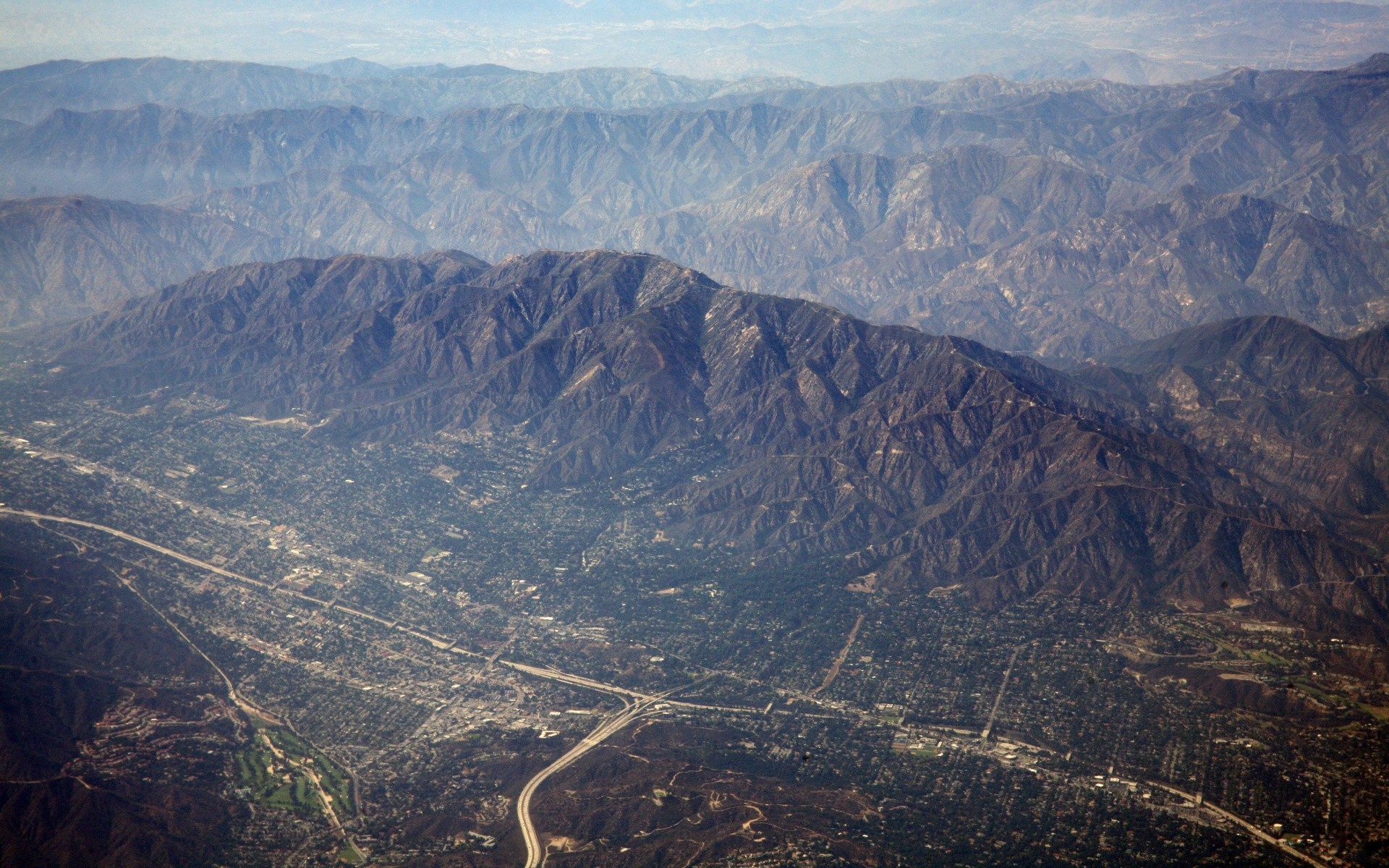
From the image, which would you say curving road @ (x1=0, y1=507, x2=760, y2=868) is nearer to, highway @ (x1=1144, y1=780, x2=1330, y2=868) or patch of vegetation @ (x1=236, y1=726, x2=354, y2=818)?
patch of vegetation @ (x1=236, y1=726, x2=354, y2=818)

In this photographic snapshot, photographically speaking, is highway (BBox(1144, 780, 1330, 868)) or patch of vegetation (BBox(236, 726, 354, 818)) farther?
patch of vegetation (BBox(236, 726, 354, 818))

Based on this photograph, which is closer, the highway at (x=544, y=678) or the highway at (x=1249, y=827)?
the highway at (x=1249, y=827)

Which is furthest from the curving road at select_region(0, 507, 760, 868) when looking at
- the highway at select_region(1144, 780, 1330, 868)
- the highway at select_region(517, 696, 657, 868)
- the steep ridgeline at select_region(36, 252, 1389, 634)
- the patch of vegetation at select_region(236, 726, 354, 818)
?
the highway at select_region(1144, 780, 1330, 868)

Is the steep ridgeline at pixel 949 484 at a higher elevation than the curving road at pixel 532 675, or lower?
higher

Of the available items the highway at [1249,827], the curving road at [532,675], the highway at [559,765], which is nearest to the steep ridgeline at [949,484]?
the curving road at [532,675]

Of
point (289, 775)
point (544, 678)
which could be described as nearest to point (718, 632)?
point (544, 678)

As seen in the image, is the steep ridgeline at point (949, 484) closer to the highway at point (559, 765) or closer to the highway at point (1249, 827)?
the highway at point (1249, 827)

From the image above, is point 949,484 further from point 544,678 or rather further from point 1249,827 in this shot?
point 1249,827

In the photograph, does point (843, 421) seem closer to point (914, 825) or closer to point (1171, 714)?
point (1171, 714)

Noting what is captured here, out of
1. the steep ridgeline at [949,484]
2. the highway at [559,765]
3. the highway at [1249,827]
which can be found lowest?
the highway at [559,765]

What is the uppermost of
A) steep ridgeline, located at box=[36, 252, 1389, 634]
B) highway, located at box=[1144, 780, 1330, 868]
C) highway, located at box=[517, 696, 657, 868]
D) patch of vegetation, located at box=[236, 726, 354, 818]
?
steep ridgeline, located at box=[36, 252, 1389, 634]

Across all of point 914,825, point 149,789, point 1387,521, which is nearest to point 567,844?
point 914,825

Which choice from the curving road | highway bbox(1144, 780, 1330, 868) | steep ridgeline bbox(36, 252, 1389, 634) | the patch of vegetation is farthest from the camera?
steep ridgeline bbox(36, 252, 1389, 634)
